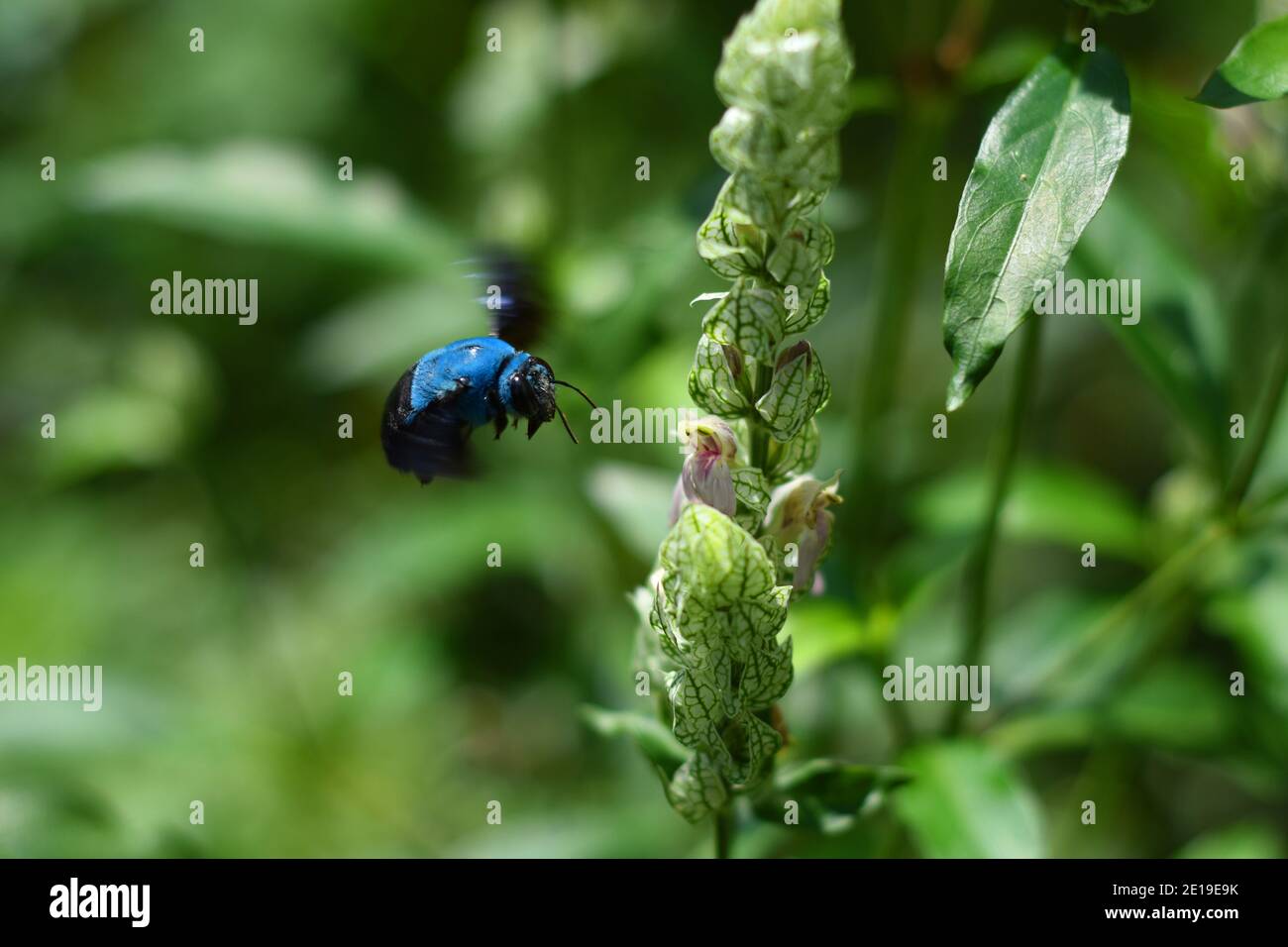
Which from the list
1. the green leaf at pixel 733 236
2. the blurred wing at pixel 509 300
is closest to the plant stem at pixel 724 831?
the green leaf at pixel 733 236

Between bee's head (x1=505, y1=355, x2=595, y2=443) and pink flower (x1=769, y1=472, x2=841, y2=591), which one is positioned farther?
bee's head (x1=505, y1=355, x2=595, y2=443)

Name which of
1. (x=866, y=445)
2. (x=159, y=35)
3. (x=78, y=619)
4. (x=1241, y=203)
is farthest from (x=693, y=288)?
(x=159, y=35)

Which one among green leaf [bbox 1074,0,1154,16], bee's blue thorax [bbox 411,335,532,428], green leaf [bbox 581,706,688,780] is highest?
green leaf [bbox 1074,0,1154,16]

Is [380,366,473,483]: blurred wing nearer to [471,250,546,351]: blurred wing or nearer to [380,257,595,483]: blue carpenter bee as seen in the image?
[380,257,595,483]: blue carpenter bee

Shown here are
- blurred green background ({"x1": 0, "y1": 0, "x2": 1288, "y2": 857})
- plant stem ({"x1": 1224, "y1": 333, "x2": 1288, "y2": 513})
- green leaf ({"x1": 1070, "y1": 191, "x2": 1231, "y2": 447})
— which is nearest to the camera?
plant stem ({"x1": 1224, "y1": 333, "x2": 1288, "y2": 513})

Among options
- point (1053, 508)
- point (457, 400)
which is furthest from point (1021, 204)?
point (1053, 508)

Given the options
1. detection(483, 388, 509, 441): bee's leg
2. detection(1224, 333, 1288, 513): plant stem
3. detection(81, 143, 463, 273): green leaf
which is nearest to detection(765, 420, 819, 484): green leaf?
detection(483, 388, 509, 441): bee's leg
